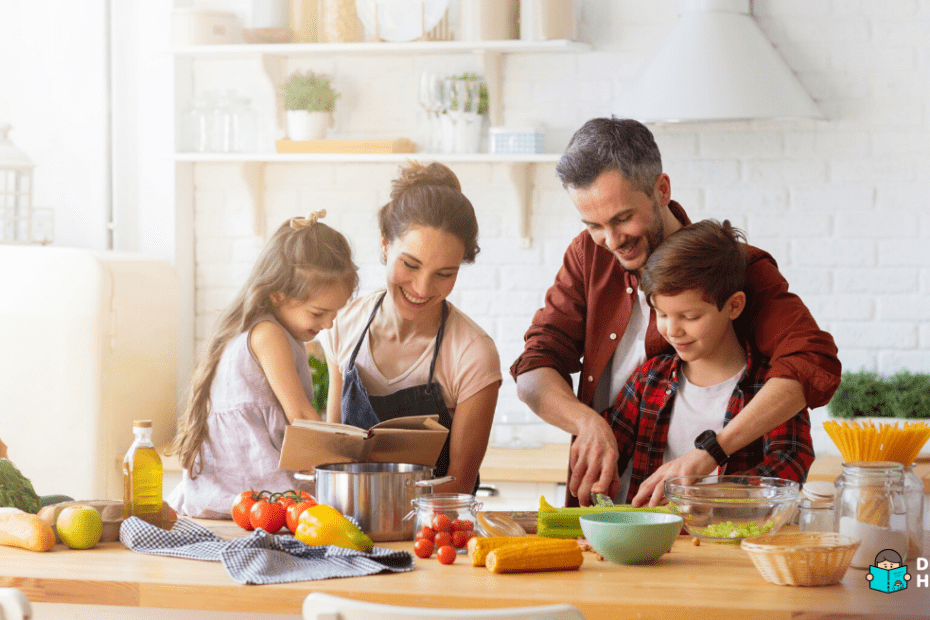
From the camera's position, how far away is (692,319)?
200cm

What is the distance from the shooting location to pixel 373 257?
145 inches

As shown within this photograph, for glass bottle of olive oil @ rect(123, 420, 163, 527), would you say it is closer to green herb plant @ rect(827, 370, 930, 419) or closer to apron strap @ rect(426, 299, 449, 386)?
apron strap @ rect(426, 299, 449, 386)

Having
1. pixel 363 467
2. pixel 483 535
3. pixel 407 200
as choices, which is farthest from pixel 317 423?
pixel 407 200

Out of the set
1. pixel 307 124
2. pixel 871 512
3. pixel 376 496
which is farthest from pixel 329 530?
pixel 307 124

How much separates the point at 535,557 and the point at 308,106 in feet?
7.79

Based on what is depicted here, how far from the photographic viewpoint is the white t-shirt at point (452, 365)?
2.20 m

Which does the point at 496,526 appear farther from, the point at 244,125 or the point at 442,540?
the point at 244,125

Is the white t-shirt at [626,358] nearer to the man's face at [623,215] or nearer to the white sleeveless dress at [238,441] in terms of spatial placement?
the man's face at [623,215]

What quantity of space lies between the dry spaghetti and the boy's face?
514mm

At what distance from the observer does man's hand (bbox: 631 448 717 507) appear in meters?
1.79

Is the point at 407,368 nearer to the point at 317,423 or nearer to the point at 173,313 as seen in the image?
the point at 317,423

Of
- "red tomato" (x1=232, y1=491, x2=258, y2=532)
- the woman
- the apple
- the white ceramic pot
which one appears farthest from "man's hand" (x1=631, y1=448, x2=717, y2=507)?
the white ceramic pot

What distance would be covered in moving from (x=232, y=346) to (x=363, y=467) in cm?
53

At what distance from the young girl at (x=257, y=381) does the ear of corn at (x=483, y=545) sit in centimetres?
62
